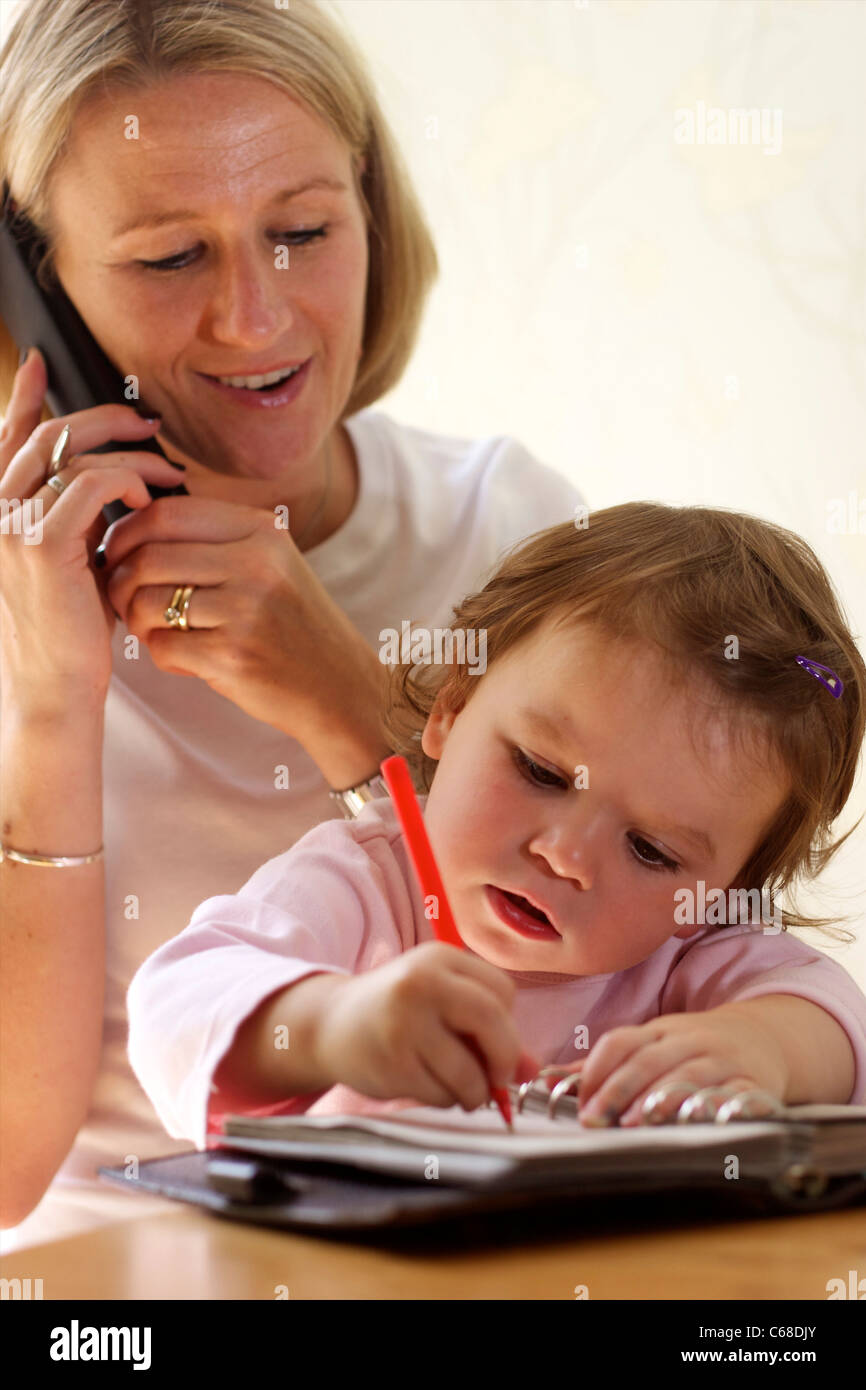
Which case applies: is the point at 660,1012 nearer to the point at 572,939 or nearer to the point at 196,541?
the point at 572,939

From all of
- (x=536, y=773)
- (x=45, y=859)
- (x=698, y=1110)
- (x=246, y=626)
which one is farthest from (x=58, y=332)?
(x=698, y=1110)

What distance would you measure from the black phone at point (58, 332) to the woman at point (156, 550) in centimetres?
1

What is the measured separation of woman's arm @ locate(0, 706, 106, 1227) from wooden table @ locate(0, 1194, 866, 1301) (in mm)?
588

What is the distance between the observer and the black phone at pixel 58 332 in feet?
3.77

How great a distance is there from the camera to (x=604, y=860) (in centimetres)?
72

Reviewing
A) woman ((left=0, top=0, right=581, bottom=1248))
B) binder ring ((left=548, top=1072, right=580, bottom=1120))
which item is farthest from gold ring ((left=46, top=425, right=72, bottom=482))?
binder ring ((left=548, top=1072, right=580, bottom=1120))

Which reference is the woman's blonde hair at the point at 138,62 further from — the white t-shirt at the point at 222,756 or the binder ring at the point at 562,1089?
the binder ring at the point at 562,1089

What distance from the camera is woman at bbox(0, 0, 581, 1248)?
1.07 m

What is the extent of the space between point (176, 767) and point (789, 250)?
94cm

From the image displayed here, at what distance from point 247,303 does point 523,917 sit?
614mm

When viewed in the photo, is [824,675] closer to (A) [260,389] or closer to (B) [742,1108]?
(B) [742,1108]
